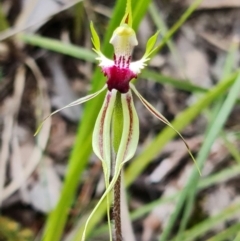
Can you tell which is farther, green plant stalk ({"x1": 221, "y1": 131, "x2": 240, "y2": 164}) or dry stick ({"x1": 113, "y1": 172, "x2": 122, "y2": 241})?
green plant stalk ({"x1": 221, "y1": 131, "x2": 240, "y2": 164})

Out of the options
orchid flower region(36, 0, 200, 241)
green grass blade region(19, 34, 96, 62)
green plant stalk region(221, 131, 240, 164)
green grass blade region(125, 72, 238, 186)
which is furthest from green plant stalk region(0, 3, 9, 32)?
orchid flower region(36, 0, 200, 241)

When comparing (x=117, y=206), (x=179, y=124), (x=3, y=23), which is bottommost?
(x=117, y=206)

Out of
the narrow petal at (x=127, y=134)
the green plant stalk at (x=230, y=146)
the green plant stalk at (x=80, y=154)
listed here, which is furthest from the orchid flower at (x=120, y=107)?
the green plant stalk at (x=230, y=146)

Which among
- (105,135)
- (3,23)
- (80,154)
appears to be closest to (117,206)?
(105,135)

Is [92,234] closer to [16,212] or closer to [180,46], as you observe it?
[16,212]

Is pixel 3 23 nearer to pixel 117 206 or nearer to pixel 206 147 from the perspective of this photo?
pixel 206 147

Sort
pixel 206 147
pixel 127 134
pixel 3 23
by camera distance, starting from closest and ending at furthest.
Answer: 1. pixel 127 134
2. pixel 206 147
3. pixel 3 23

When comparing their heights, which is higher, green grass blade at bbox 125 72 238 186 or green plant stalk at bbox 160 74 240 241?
green grass blade at bbox 125 72 238 186

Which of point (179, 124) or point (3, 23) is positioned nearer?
point (179, 124)

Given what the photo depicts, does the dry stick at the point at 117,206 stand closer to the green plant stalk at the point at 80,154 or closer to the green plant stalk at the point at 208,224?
the green plant stalk at the point at 80,154

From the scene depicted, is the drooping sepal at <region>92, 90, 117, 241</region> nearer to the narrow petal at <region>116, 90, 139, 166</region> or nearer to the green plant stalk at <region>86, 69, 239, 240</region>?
the narrow petal at <region>116, 90, 139, 166</region>

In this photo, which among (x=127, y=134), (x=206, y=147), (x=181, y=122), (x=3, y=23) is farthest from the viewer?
(x=3, y=23)
